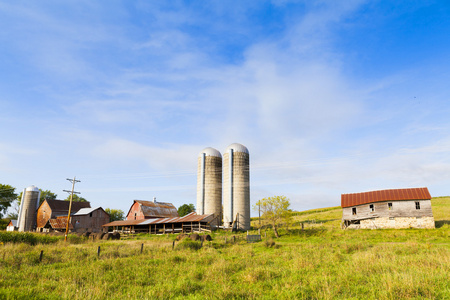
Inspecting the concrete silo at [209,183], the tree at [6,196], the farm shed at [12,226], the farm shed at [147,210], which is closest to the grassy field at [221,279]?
the concrete silo at [209,183]

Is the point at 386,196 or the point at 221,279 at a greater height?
the point at 386,196

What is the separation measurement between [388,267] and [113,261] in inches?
553

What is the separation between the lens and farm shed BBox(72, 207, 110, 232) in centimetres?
5591

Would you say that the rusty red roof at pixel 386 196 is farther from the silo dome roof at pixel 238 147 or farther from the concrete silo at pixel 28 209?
the concrete silo at pixel 28 209

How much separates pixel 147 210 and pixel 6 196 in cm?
4993

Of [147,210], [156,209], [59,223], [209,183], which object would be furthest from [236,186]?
[59,223]

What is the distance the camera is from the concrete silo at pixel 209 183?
52031 mm

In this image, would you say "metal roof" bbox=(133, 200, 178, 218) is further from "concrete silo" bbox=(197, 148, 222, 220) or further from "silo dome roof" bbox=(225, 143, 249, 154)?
"silo dome roof" bbox=(225, 143, 249, 154)

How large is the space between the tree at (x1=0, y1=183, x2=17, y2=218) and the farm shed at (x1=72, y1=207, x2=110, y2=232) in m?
37.4

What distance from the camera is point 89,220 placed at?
57.3 meters

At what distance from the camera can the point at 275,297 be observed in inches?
384

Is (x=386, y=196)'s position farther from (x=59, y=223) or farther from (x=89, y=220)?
(x=59, y=223)

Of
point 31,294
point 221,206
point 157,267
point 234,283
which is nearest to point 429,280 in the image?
point 234,283

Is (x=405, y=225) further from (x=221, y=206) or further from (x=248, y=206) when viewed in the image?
(x=221, y=206)
